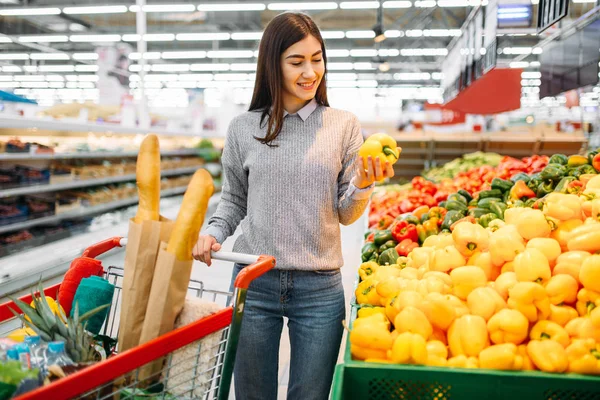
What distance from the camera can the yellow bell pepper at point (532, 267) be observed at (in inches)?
61.5

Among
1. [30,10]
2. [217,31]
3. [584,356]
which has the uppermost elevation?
[217,31]

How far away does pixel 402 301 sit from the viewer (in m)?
1.63

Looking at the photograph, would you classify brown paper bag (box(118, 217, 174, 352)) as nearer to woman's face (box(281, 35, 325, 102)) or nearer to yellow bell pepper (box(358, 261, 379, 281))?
woman's face (box(281, 35, 325, 102))

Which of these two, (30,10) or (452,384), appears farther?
(30,10)

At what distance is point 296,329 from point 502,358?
721mm

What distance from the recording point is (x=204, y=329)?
133cm

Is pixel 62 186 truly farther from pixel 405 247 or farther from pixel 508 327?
pixel 508 327

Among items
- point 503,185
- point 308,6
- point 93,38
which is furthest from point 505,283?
point 93,38

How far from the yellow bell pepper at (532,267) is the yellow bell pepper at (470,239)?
240mm

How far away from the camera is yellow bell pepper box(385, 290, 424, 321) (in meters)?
1.61

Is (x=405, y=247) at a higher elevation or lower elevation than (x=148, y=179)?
lower

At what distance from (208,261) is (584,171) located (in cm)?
246

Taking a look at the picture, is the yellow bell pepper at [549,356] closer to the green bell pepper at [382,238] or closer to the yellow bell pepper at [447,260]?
the yellow bell pepper at [447,260]

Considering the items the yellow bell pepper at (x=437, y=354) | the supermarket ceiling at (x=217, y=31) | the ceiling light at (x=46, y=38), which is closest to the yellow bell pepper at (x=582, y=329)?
the yellow bell pepper at (x=437, y=354)
